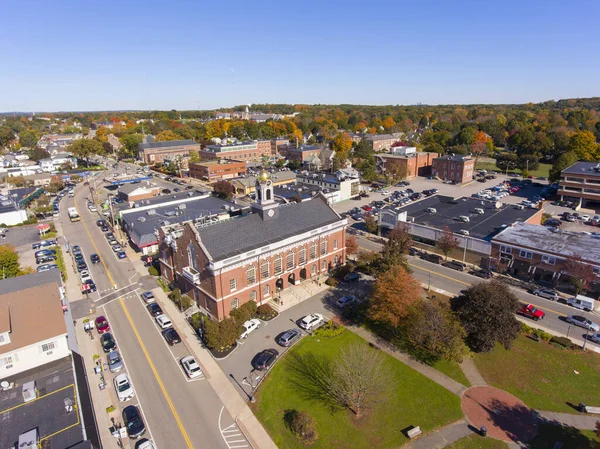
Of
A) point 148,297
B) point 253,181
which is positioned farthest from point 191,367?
point 253,181

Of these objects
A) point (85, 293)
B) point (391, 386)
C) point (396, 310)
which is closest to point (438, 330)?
point (396, 310)

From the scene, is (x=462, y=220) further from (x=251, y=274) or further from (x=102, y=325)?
(x=102, y=325)

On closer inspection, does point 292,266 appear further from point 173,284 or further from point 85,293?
point 85,293

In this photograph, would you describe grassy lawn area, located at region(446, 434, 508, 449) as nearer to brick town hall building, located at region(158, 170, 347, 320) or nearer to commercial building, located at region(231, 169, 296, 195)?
brick town hall building, located at region(158, 170, 347, 320)

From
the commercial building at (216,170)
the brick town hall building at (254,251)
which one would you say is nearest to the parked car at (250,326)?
the brick town hall building at (254,251)

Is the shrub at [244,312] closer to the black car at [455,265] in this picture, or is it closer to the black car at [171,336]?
the black car at [171,336]

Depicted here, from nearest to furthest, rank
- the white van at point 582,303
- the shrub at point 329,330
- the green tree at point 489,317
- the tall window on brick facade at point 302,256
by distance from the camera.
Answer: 1. the green tree at point 489,317
2. the shrub at point 329,330
3. the white van at point 582,303
4. the tall window on brick facade at point 302,256
